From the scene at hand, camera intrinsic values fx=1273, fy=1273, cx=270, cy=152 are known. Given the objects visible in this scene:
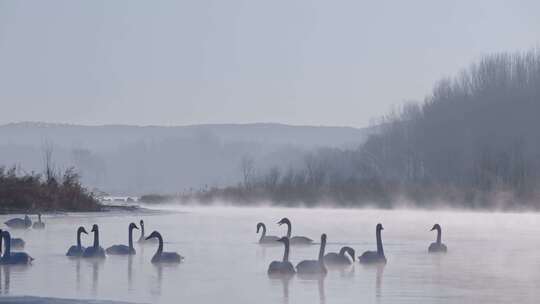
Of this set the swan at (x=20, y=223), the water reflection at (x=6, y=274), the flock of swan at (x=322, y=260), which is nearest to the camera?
the water reflection at (x=6, y=274)

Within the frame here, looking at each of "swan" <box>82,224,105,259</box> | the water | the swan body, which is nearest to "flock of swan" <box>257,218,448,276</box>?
the water

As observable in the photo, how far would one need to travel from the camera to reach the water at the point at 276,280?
1703cm

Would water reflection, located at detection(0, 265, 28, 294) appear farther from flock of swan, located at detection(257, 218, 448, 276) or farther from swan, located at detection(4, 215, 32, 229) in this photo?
swan, located at detection(4, 215, 32, 229)

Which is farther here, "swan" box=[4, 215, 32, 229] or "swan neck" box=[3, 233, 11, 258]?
"swan" box=[4, 215, 32, 229]

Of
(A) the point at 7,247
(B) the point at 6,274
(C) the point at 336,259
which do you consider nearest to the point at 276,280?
(C) the point at 336,259

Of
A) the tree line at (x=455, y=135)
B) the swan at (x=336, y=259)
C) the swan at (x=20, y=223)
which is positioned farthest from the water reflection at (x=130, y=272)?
the tree line at (x=455, y=135)

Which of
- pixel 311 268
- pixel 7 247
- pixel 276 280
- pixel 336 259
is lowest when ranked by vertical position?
pixel 276 280

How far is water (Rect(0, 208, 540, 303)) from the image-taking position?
1703 centimetres

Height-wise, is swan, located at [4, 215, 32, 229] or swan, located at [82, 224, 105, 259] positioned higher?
swan, located at [4, 215, 32, 229]

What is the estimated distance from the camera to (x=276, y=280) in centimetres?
1936

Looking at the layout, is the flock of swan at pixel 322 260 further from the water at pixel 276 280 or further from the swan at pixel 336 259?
the water at pixel 276 280

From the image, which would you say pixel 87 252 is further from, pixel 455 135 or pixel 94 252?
pixel 455 135

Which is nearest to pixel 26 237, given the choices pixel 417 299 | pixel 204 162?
pixel 417 299

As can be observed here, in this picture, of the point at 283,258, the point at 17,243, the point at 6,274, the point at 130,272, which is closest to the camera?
the point at 6,274
